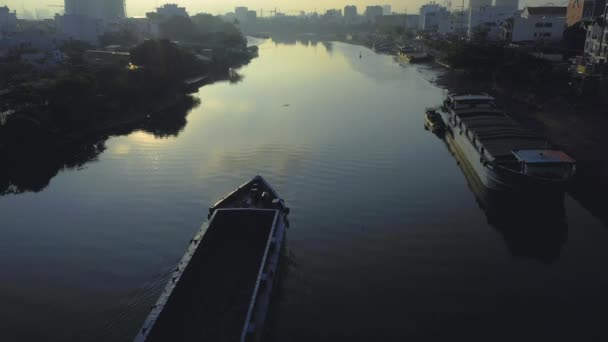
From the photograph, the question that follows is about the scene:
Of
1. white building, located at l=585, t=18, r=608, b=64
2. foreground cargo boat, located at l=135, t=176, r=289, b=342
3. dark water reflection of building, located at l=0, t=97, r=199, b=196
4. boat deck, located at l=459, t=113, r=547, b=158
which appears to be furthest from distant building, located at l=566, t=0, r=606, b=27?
foreground cargo boat, located at l=135, t=176, r=289, b=342

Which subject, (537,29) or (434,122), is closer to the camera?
(434,122)

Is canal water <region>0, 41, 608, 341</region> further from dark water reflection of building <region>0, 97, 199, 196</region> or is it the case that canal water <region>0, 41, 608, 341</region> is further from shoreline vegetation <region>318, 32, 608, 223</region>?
shoreline vegetation <region>318, 32, 608, 223</region>

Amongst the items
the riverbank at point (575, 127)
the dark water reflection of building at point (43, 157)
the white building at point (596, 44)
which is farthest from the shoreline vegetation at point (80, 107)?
the white building at point (596, 44)

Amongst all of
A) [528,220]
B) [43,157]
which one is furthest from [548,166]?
[43,157]

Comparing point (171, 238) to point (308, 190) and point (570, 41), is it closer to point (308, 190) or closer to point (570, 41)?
point (308, 190)

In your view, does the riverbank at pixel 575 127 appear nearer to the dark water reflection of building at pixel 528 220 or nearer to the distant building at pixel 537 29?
the dark water reflection of building at pixel 528 220

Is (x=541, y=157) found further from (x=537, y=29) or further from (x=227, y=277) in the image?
(x=537, y=29)

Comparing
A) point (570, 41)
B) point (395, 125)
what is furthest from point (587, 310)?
point (570, 41)
